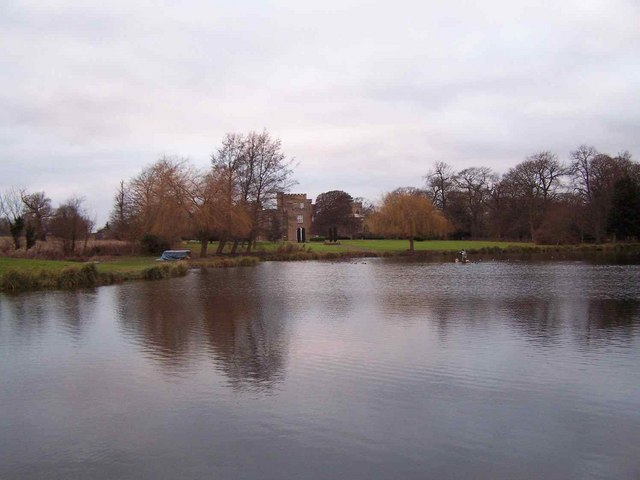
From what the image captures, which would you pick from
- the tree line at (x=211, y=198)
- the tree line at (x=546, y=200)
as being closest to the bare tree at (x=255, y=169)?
the tree line at (x=211, y=198)

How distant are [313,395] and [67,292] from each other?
16673 millimetres

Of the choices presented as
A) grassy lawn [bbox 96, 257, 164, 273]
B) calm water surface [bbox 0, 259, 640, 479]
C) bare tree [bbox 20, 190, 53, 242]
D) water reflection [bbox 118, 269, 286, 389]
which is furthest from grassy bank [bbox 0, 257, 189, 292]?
bare tree [bbox 20, 190, 53, 242]

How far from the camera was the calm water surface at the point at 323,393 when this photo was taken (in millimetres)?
5449

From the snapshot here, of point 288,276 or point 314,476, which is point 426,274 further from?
point 314,476

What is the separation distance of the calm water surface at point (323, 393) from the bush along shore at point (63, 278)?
23.6ft

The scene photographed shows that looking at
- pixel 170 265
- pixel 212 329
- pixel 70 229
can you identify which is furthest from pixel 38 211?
Result: pixel 212 329

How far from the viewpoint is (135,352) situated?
10359 mm

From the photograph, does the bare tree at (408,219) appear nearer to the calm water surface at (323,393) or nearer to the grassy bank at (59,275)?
the grassy bank at (59,275)

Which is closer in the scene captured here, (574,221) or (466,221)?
(574,221)

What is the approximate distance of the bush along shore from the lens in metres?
21.8

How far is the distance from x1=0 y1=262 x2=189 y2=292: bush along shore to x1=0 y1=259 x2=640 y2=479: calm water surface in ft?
23.6

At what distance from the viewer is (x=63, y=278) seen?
2302 centimetres

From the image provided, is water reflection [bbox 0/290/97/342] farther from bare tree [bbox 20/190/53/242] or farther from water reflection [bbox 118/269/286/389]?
bare tree [bbox 20/190/53/242]

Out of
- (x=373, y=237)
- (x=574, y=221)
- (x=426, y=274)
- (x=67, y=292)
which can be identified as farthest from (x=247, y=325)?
(x=373, y=237)
